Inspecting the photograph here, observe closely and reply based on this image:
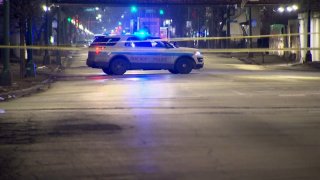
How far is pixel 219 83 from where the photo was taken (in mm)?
20375

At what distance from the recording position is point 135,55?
2564 centimetres

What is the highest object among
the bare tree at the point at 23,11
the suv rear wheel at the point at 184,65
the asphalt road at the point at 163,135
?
the bare tree at the point at 23,11

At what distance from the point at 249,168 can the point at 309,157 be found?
3.75 feet

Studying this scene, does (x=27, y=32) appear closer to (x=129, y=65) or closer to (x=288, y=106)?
(x=129, y=65)

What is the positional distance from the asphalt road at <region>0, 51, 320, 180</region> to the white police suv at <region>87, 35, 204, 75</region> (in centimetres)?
835

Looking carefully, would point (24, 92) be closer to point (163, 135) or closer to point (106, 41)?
point (106, 41)

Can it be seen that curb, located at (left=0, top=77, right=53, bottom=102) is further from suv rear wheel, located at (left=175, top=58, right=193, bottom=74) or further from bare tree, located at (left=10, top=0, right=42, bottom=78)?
suv rear wheel, located at (left=175, top=58, right=193, bottom=74)

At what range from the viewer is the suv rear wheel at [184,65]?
2581 cm

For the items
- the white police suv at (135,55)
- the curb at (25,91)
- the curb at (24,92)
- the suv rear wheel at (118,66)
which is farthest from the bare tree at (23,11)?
the suv rear wheel at (118,66)

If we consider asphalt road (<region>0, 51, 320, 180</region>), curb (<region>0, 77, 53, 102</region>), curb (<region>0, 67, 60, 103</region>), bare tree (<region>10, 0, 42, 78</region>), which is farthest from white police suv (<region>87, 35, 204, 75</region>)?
asphalt road (<region>0, 51, 320, 180</region>)

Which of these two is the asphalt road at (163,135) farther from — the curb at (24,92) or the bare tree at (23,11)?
the bare tree at (23,11)

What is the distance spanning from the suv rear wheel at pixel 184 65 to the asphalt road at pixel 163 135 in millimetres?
8707

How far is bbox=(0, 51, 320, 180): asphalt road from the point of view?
7465mm

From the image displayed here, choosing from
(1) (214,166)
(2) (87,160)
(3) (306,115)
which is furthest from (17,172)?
(3) (306,115)
